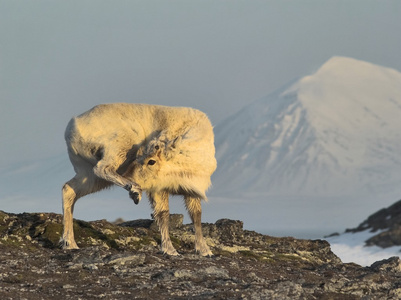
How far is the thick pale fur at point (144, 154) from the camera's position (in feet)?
68.0

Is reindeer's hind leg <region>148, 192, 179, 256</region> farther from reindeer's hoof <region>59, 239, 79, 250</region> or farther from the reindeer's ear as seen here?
reindeer's hoof <region>59, 239, 79, 250</region>

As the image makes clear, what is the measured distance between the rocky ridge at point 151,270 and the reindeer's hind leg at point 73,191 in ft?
2.22

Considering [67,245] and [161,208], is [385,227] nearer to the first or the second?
[161,208]

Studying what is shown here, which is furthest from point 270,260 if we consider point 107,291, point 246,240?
point 107,291

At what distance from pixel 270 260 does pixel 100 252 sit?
670cm

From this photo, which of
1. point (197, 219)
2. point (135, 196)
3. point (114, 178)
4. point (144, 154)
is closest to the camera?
point (135, 196)

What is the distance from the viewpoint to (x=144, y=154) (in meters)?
20.7

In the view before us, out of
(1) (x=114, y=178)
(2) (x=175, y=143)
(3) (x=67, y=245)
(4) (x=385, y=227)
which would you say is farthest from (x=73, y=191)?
(4) (x=385, y=227)

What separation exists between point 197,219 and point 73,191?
367 centimetres

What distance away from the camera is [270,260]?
2336cm

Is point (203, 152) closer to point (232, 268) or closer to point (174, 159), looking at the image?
point (174, 159)

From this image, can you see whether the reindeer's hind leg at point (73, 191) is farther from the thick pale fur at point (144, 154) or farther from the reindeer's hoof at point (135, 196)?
the reindeer's hoof at point (135, 196)

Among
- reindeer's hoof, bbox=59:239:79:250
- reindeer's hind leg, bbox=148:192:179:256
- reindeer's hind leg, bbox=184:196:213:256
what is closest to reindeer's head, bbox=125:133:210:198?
reindeer's hind leg, bbox=148:192:179:256

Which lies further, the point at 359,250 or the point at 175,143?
the point at 359,250
